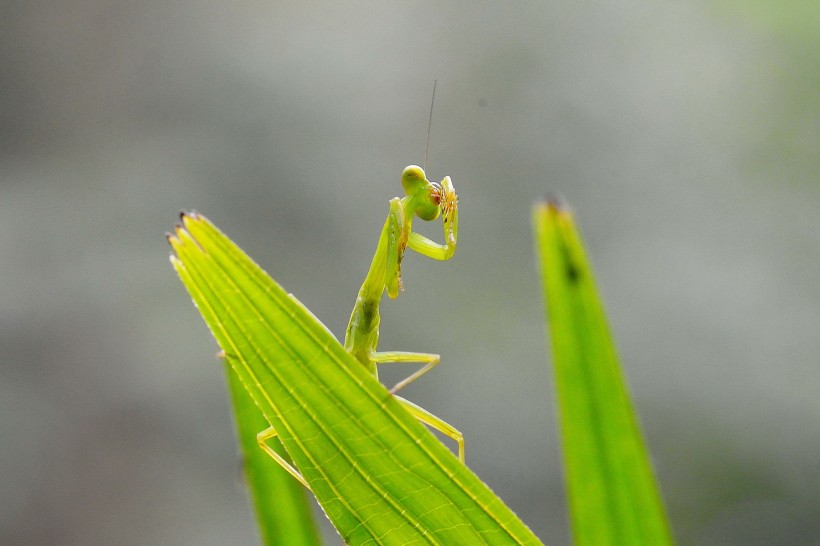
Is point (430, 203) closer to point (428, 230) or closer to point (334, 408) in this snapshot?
point (334, 408)

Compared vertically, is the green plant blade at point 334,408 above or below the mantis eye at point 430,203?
below

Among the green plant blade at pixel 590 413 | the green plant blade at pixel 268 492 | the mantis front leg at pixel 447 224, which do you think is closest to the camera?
the green plant blade at pixel 590 413

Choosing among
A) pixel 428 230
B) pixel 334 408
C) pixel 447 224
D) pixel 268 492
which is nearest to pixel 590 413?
pixel 334 408

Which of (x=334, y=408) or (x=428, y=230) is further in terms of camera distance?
(x=428, y=230)

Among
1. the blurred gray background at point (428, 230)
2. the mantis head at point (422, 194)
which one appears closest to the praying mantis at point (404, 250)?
the mantis head at point (422, 194)

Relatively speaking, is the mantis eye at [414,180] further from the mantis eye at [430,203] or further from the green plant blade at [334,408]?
the green plant blade at [334,408]

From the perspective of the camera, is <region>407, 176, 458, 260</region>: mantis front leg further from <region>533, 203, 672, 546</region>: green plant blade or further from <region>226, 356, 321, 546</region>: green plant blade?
<region>533, 203, 672, 546</region>: green plant blade

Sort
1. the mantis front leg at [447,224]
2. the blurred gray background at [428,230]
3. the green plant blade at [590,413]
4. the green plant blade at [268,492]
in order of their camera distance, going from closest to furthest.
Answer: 1. the green plant blade at [590,413]
2. the green plant blade at [268,492]
3. the mantis front leg at [447,224]
4. the blurred gray background at [428,230]
